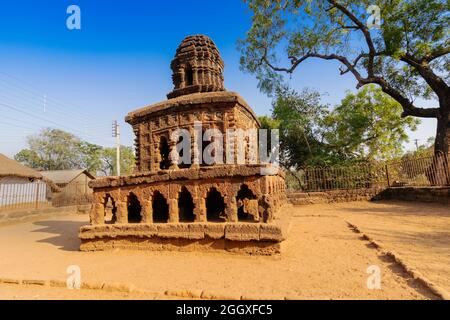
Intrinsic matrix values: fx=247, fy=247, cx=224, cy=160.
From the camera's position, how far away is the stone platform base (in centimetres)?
462

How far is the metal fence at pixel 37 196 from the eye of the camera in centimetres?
1417

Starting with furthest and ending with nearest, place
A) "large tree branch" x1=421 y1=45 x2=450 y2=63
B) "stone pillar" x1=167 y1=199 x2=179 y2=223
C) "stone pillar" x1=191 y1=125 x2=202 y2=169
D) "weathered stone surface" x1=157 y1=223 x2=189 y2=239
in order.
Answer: "large tree branch" x1=421 y1=45 x2=450 y2=63 < "stone pillar" x1=191 y1=125 x2=202 y2=169 < "stone pillar" x1=167 y1=199 x2=179 y2=223 < "weathered stone surface" x1=157 y1=223 x2=189 y2=239

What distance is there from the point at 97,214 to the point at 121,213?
704 mm

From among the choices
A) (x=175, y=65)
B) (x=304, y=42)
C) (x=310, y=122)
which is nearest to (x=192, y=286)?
(x=175, y=65)

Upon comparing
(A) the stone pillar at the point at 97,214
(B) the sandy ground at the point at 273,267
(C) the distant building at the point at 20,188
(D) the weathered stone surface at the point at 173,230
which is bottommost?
(B) the sandy ground at the point at 273,267

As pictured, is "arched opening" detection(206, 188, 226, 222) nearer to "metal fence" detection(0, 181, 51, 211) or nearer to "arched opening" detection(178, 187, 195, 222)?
"arched opening" detection(178, 187, 195, 222)

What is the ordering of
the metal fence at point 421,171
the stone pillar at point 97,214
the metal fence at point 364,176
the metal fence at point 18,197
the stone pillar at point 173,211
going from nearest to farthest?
the stone pillar at point 173,211
the stone pillar at point 97,214
the metal fence at point 421,171
the metal fence at point 364,176
the metal fence at point 18,197

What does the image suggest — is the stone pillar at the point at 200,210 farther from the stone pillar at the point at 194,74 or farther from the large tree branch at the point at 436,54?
the large tree branch at the point at 436,54

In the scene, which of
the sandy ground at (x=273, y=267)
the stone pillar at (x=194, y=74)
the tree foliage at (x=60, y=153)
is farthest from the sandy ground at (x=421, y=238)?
the tree foliage at (x=60, y=153)

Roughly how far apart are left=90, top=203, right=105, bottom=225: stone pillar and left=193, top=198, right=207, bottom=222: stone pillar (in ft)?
8.49

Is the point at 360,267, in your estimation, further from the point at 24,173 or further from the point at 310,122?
the point at 24,173

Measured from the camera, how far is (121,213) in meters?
6.05

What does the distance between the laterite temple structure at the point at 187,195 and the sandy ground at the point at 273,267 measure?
34 cm

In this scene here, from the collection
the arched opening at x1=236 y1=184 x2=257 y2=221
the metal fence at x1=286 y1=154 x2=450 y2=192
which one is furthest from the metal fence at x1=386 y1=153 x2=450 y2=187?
the arched opening at x1=236 y1=184 x2=257 y2=221
